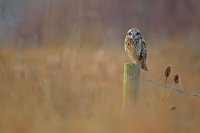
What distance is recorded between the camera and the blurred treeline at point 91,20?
3.17 meters

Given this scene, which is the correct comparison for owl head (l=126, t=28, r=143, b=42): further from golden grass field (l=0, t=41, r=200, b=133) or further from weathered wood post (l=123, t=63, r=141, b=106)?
weathered wood post (l=123, t=63, r=141, b=106)

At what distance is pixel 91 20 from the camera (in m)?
3.58

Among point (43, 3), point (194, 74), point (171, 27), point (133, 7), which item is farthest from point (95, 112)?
point (133, 7)

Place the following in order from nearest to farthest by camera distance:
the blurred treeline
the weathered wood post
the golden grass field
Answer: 1. the weathered wood post
2. the golden grass field
3. the blurred treeline

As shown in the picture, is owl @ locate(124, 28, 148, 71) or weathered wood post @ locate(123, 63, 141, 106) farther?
owl @ locate(124, 28, 148, 71)

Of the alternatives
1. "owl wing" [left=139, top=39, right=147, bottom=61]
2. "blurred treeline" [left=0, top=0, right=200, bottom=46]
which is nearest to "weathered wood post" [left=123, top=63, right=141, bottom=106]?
"blurred treeline" [left=0, top=0, right=200, bottom=46]

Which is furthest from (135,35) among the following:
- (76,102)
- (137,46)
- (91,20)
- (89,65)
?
(91,20)

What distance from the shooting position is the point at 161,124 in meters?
2.04

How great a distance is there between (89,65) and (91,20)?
1.85 ft

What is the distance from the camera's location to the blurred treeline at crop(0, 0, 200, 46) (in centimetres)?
317

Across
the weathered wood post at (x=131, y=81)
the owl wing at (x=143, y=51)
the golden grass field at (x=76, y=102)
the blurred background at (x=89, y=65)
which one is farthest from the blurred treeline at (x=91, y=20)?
the weathered wood post at (x=131, y=81)

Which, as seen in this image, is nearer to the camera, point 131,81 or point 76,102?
point 131,81

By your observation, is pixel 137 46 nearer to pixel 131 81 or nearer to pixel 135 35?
pixel 135 35

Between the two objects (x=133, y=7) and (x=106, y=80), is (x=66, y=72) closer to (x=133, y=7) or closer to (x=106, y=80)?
(x=106, y=80)
